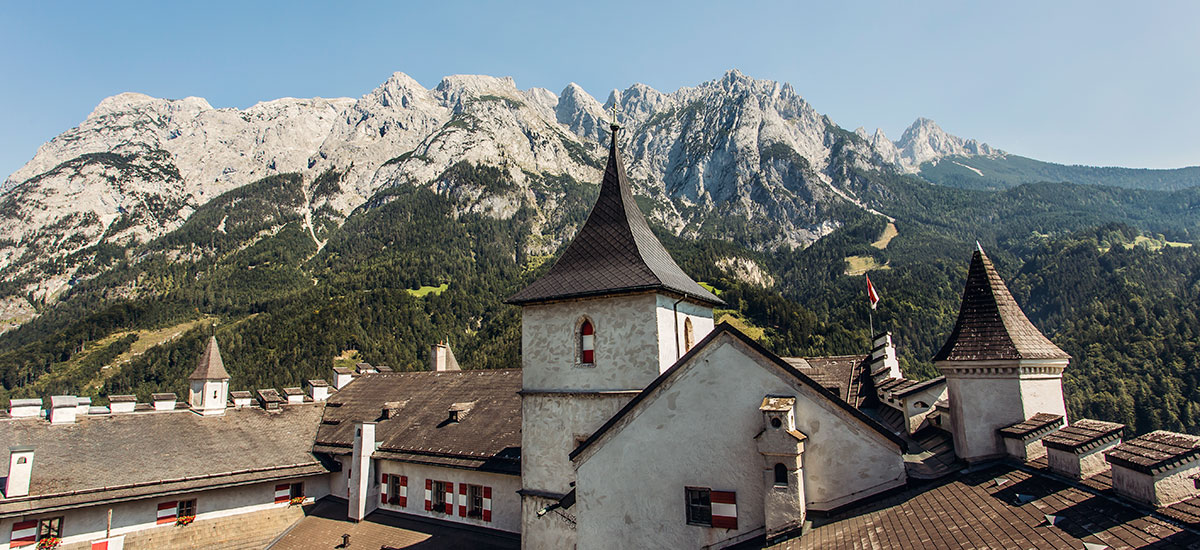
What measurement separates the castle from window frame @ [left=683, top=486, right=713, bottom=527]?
42 mm

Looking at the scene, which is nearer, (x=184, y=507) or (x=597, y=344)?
(x=597, y=344)

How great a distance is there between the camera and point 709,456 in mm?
11008

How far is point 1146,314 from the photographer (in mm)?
125188

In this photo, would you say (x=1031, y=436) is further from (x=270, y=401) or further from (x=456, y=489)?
(x=270, y=401)

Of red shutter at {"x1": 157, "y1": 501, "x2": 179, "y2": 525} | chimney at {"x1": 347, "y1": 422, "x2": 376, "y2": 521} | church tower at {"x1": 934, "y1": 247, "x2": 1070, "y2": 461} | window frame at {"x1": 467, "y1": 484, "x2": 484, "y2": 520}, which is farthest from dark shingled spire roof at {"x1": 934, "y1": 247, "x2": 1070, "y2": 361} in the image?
red shutter at {"x1": 157, "y1": 501, "x2": 179, "y2": 525}

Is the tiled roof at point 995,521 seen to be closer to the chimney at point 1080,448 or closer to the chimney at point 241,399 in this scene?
the chimney at point 1080,448

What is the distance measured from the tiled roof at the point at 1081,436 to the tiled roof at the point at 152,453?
92.7 feet

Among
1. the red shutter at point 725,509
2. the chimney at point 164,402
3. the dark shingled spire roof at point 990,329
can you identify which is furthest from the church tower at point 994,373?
the chimney at point 164,402

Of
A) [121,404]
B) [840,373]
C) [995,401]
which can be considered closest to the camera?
[995,401]

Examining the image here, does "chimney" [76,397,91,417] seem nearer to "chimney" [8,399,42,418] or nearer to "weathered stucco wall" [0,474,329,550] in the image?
"chimney" [8,399,42,418]

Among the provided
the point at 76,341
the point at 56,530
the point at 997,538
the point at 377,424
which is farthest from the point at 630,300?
the point at 76,341

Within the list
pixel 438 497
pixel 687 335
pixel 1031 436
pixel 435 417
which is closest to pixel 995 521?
pixel 1031 436

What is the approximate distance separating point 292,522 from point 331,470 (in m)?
2.78

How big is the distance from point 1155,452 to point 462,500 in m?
20.9
